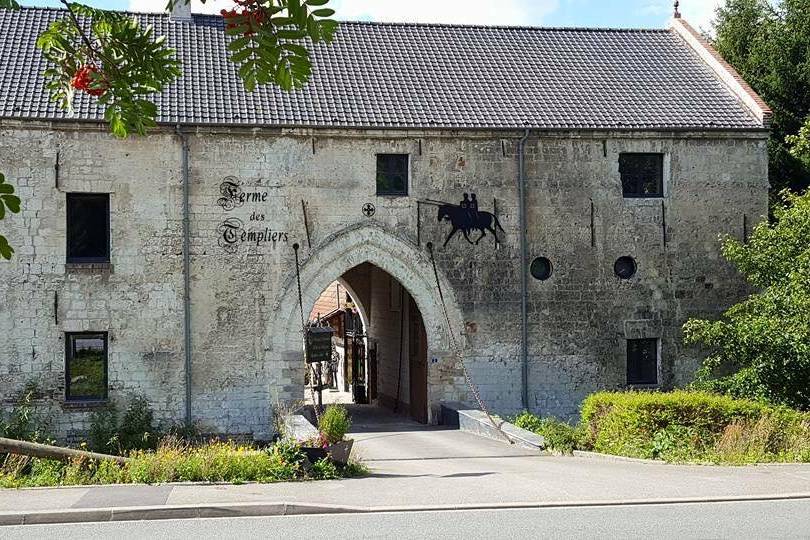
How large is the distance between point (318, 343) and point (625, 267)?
23.3 ft

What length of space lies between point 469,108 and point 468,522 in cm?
1402

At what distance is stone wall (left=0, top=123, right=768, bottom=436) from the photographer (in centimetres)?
2188

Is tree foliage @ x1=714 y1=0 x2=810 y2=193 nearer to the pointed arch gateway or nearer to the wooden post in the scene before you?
the pointed arch gateway

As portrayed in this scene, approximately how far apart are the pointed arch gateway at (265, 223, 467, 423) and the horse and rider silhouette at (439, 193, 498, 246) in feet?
3.08

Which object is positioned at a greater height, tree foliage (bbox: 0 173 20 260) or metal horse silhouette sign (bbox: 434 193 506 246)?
metal horse silhouette sign (bbox: 434 193 506 246)

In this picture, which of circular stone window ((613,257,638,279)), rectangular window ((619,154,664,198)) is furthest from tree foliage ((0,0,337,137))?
rectangular window ((619,154,664,198))

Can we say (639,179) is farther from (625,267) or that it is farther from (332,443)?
(332,443)

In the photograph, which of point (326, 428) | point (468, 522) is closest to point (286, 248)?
point (326, 428)

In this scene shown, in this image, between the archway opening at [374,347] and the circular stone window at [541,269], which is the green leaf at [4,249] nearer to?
the archway opening at [374,347]

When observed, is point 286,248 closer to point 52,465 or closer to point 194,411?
point 194,411

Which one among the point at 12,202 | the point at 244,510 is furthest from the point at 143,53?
the point at 244,510

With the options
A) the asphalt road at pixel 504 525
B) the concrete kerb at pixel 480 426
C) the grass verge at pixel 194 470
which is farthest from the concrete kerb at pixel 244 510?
the concrete kerb at pixel 480 426

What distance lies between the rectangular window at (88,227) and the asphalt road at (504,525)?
11.2m

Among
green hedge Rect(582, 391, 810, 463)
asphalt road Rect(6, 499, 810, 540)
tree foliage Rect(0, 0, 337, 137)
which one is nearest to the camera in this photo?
tree foliage Rect(0, 0, 337, 137)
